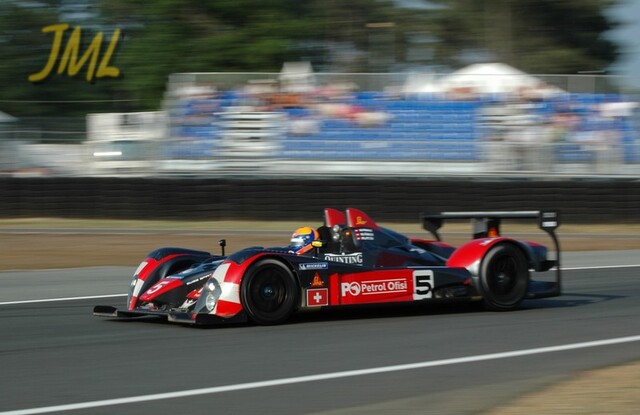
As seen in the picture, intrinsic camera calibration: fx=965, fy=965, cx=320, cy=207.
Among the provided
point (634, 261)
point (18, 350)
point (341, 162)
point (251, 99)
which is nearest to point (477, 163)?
point (341, 162)

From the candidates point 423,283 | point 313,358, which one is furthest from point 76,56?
point 313,358

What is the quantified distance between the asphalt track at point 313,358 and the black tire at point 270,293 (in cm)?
15

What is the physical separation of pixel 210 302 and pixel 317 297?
856 millimetres

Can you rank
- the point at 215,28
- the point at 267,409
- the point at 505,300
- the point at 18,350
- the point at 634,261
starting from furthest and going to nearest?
the point at 215,28
the point at 634,261
the point at 505,300
the point at 18,350
the point at 267,409

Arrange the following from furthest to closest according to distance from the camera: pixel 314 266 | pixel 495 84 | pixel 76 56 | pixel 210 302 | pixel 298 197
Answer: pixel 76 56 < pixel 495 84 < pixel 298 197 < pixel 314 266 < pixel 210 302

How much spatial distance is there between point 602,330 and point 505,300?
3.58 feet

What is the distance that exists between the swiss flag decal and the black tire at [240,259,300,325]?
0.33 feet

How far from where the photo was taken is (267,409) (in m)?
4.89

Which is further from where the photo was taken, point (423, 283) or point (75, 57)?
point (75, 57)

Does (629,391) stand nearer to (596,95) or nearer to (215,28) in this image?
(596,95)

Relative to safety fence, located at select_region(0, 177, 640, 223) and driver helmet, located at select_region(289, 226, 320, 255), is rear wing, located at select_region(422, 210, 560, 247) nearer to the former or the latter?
driver helmet, located at select_region(289, 226, 320, 255)

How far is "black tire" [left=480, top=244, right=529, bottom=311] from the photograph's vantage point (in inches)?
325

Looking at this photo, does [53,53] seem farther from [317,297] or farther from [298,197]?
[317,297]

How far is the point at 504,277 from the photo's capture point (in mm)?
8414
